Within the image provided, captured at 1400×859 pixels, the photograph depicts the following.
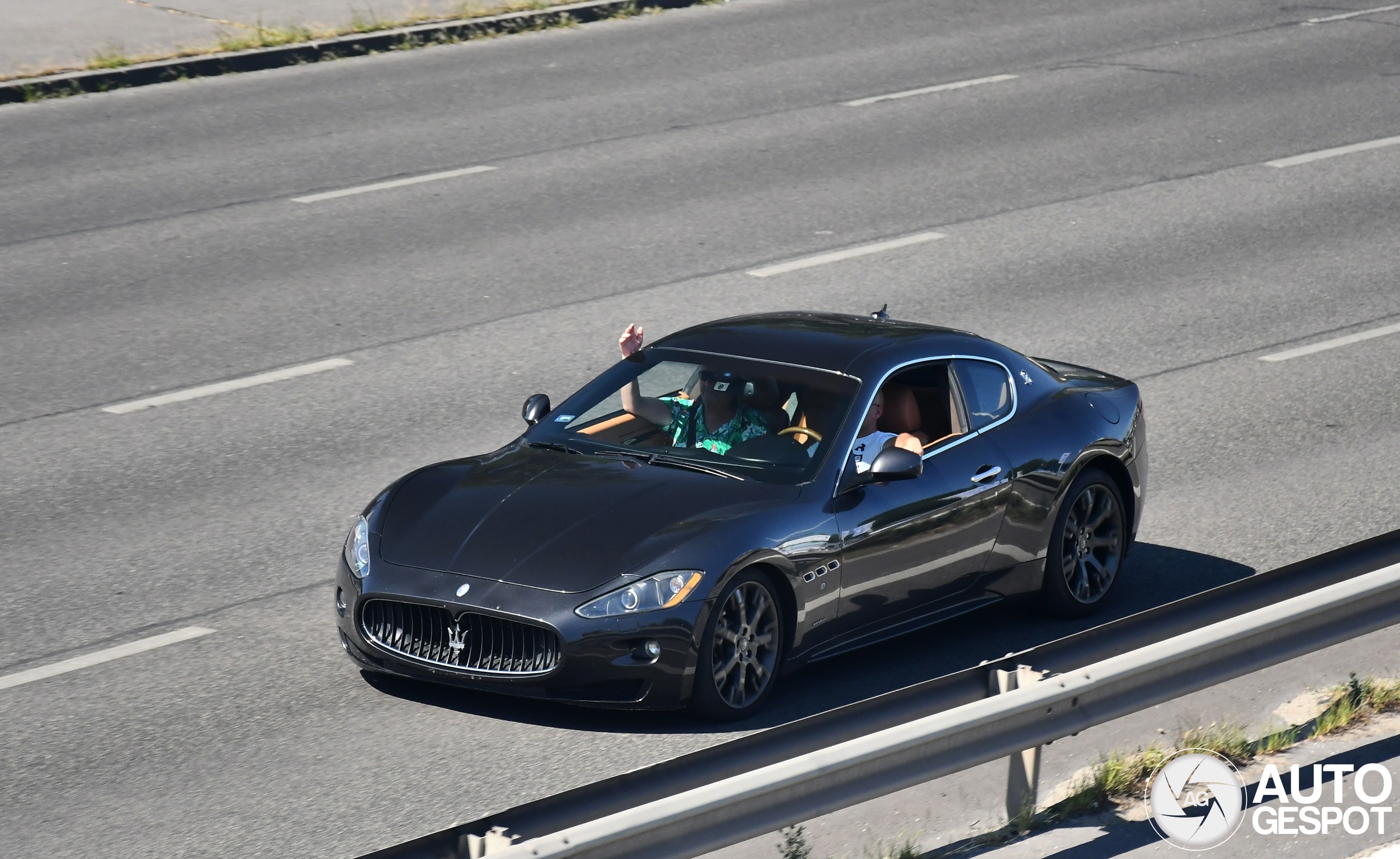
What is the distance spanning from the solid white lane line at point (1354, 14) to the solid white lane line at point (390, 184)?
38.0 ft

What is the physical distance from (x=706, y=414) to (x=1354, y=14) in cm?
1797

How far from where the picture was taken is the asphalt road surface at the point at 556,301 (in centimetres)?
678

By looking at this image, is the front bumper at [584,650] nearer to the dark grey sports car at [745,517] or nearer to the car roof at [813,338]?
the dark grey sports car at [745,517]

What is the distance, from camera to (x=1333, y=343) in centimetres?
1251

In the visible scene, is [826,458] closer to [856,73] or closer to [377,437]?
[377,437]

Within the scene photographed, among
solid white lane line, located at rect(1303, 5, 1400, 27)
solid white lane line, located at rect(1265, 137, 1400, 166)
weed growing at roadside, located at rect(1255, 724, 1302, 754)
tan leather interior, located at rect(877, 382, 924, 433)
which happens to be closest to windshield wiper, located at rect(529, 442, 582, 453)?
tan leather interior, located at rect(877, 382, 924, 433)

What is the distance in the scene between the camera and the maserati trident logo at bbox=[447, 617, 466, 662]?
675 cm

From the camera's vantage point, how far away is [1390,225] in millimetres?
15367

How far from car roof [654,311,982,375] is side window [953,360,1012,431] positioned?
141 mm

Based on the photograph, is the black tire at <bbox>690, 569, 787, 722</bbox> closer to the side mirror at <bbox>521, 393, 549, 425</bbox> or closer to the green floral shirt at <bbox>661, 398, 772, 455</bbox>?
the green floral shirt at <bbox>661, 398, 772, 455</bbox>

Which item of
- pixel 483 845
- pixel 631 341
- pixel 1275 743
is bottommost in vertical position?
pixel 1275 743

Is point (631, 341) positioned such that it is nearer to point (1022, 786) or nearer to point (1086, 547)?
point (1086, 547)

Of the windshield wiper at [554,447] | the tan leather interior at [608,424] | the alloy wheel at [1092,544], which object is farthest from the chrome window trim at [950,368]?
the windshield wiper at [554,447]

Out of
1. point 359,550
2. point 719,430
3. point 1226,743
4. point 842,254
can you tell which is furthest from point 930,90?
point 1226,743
